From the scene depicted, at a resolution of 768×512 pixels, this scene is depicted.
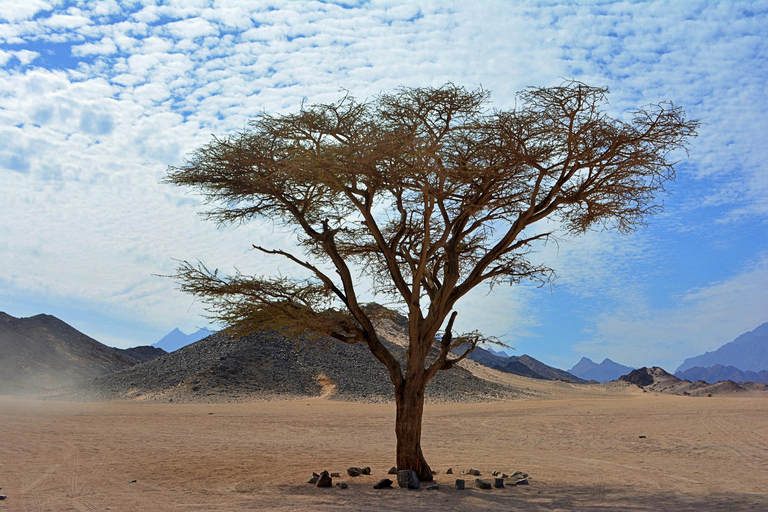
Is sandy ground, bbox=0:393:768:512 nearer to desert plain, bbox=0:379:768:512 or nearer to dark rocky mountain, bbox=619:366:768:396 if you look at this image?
desert plain, bbox=0:379:768:512

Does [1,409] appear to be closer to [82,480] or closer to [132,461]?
[132,461]

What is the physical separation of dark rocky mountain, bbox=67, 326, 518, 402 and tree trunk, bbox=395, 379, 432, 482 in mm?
22876

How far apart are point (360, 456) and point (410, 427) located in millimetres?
5347

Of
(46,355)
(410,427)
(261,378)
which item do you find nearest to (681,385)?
(261,378)

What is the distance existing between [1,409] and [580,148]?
28.2 m

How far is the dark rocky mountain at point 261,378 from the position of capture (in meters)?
33.7

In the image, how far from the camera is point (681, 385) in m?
59.8

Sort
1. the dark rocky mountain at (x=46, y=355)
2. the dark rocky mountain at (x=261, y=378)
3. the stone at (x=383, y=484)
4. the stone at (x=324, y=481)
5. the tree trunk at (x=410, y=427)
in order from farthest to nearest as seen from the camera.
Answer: the dark rocky mountain at (x=46, y=355) < the dark rocky mountain at (x=261, y=378) < the tree trunk at (x=410, y=427) < the stone at (x=324, y=481) < the stone at (x=383, y=484)

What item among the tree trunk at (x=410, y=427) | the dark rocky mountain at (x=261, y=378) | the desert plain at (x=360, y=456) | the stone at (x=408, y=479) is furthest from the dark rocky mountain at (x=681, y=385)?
the stone at (x=408, y=479)

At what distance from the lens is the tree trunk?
35.9ft

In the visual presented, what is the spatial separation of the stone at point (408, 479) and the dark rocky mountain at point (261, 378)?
23.2 meters

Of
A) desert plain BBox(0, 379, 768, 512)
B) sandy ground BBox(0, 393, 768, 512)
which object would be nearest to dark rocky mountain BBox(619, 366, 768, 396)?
desert plain BBox(0, 379, 768, 512)

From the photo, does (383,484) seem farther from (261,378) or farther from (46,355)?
(46,355)

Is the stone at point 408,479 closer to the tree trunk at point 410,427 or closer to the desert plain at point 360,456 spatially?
the desert plain at point 360,456
